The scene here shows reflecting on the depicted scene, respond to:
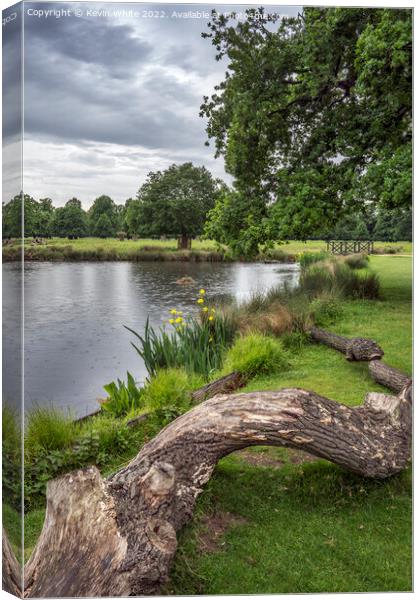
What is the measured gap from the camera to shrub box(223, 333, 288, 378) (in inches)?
151

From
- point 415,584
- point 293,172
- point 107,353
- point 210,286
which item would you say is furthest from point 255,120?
point 415,584

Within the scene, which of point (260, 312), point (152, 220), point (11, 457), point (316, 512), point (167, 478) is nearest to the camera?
point (167, 478)

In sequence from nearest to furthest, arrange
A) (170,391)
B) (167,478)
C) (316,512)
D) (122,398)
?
(167,478)
(316,512)
(122,398)
(170,391)

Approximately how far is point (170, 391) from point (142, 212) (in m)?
1.32

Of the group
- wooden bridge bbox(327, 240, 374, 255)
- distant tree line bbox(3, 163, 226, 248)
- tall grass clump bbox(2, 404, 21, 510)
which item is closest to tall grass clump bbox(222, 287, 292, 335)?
wooden bridge bbox(327, 240, 374, 255)

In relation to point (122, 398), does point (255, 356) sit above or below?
above

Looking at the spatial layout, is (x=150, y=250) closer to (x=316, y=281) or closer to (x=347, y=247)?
(x=316, y=281)

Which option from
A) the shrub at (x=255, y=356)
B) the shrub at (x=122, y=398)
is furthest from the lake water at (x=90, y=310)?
the shrub at (x=255, y=356)

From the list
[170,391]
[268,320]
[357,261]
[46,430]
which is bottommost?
[46,430]

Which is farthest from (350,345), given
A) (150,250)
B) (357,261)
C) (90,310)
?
(90,310)

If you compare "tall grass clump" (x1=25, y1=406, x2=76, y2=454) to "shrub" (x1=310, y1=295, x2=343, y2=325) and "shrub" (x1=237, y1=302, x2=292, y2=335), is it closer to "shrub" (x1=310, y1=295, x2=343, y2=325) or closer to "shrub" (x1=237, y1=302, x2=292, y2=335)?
"shrub" (x1=237, y1=302, x2=292, y2=335)

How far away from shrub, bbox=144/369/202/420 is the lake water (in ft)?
0.51

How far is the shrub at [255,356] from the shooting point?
3.83 metres

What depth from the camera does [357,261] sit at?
395 centimetres
